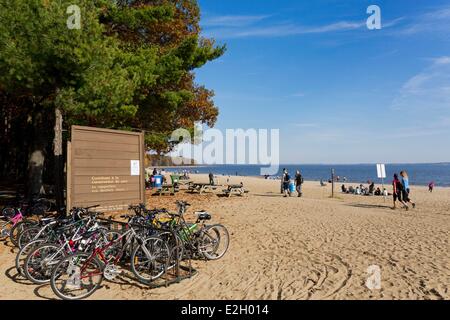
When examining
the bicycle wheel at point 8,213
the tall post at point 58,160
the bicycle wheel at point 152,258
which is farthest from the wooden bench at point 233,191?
the bicycle wheel at point 152,258

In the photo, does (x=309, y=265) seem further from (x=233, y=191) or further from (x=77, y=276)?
(x=233, y=191)

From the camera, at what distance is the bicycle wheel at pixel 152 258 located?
5.77 meters

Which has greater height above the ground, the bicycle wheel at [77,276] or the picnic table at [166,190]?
the picnic table at [166,190]

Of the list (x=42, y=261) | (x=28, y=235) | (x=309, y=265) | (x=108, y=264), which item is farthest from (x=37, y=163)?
(x=309, y=265)

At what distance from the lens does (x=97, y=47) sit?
954 centimetres

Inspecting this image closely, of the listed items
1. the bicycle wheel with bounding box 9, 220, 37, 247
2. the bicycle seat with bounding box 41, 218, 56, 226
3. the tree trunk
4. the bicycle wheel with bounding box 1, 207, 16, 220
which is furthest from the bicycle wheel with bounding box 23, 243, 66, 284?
the tree trunk

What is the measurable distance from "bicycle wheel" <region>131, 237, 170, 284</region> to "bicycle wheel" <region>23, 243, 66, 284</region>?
47.3 inches

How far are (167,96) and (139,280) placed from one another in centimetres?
955

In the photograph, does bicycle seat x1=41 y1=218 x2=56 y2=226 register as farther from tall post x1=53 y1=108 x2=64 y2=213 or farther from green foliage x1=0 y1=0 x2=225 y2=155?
tall post x1=53 y1=108 x2=64 y2=213

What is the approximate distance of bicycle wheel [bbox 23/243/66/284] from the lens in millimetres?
5531

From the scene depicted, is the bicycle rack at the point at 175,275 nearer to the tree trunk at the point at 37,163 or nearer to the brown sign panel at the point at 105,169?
the brown sign panel at the point at 105,169

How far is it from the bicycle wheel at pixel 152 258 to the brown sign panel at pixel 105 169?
3.39m
